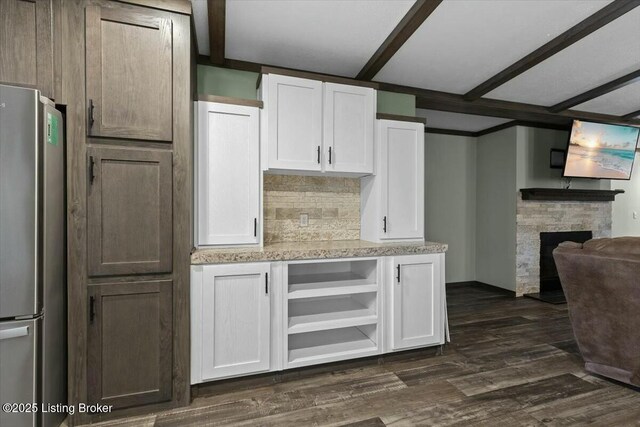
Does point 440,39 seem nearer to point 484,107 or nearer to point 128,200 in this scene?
point 484,107

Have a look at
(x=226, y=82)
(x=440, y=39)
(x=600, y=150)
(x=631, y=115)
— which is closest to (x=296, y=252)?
(x=226, y=82)

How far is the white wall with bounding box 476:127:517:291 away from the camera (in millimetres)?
4590

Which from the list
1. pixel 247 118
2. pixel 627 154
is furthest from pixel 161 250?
pixel 627 154

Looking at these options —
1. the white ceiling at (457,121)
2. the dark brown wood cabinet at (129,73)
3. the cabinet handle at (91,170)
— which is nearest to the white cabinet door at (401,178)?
the white ceiling at (457,121)

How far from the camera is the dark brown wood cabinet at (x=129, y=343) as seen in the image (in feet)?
6.02

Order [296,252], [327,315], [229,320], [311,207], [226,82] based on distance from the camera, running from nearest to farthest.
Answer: [229,320] < [296,252] < [327,315] < [226,82] < [311,207]

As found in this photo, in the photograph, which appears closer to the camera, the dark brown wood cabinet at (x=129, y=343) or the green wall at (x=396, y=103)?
the dark brown wood cabinet at (x=129, y=343)

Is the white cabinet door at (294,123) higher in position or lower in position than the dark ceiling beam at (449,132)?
lower

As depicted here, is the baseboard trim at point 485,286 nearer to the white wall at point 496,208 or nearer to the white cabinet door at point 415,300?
the white wall at point 496,208

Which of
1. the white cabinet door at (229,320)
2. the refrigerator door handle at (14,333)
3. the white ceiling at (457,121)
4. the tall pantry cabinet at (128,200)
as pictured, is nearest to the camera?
the refrigerator door handle at (14,333)

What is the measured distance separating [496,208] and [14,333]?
5.38 meters

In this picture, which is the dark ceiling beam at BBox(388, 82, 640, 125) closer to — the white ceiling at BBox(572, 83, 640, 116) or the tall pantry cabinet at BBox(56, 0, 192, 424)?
the white ceiling at BBox(572, 83, 640, 116)

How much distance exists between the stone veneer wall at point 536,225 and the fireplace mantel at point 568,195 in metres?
0.08

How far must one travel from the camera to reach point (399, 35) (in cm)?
248
